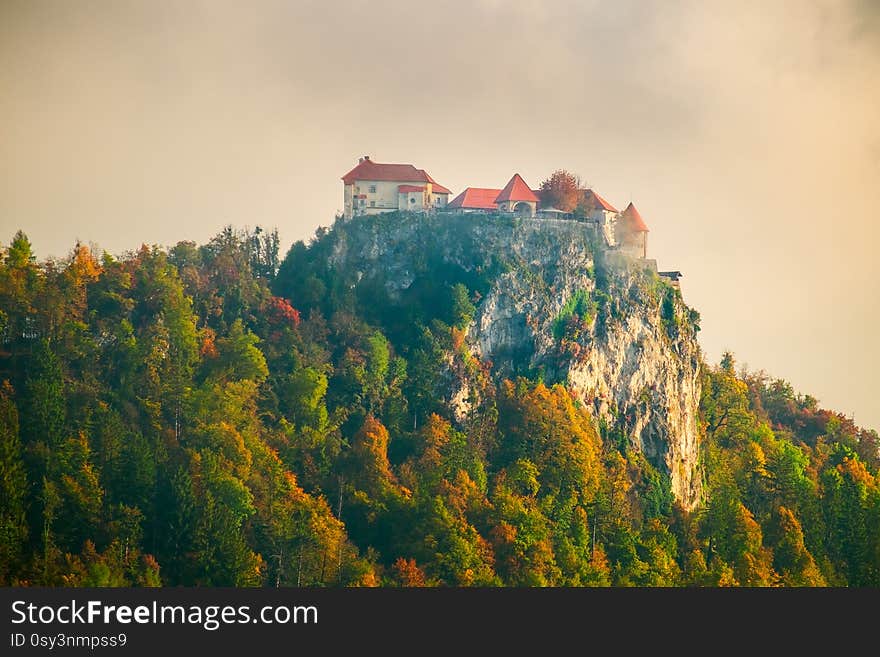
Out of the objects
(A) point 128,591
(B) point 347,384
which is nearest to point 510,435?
(B) point 347,384

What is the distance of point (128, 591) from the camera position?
2926 inches

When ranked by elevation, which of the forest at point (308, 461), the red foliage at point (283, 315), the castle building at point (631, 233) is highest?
the castle building at point (631, 233)

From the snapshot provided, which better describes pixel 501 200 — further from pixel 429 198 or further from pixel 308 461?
pixel 308 461

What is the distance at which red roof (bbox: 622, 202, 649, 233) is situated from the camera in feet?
366

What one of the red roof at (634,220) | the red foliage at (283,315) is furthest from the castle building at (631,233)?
the red foliage at (283,315)

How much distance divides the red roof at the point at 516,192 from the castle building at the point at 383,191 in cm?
428

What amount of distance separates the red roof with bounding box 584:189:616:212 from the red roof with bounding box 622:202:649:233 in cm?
158

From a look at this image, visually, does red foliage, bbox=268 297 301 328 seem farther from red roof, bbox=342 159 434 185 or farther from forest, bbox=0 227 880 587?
red roof, bbox=342 159 434 185

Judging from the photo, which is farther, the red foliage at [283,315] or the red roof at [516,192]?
the red roof at [516,192]

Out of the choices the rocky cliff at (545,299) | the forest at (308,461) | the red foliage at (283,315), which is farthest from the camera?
the rocky cliff at (545,299)

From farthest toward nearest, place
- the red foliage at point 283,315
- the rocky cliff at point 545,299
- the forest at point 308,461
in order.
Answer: the rocky cliff at point 545,299 < the red foliage at point 283,315 < the forest at point 308,461

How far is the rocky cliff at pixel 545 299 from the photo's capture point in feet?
346

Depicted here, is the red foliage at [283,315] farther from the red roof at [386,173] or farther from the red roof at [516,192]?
the red roof at [516,192]

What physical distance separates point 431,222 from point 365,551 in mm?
21078
